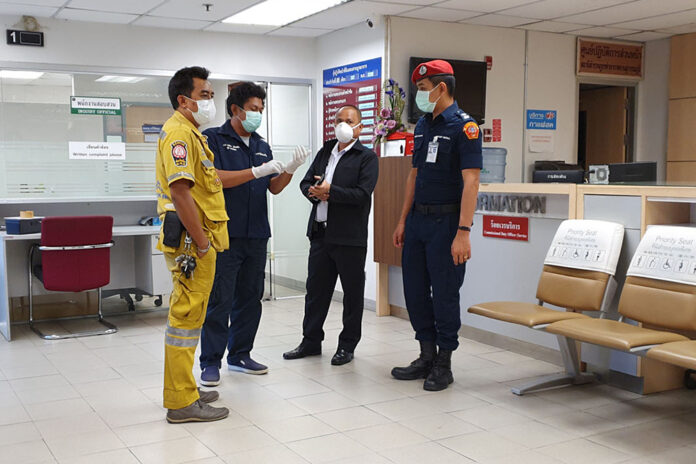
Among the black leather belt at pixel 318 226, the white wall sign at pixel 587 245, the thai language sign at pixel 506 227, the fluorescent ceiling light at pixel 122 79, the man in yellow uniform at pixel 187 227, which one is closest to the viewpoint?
the man in yellow uniform at pixel 187 227

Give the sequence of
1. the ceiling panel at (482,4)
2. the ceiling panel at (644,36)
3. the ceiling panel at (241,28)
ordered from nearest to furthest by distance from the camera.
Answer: the ceiling panel at (482,4) → the ceiling panel at (241,28) → the ceiling panel at (644,36)

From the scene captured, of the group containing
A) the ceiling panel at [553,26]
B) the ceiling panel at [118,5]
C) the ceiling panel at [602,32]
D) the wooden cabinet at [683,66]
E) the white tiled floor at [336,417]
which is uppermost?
the ceiling panel at [602,32]

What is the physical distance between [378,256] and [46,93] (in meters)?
3.00

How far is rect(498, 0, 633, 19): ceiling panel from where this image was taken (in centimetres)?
579

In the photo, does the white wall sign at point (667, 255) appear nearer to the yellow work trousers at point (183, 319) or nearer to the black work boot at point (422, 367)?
the black work boot at point (422, 367)

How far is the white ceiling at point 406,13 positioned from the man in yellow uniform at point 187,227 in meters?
2.34

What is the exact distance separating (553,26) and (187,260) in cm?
480

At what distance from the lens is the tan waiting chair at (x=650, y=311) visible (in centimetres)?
312

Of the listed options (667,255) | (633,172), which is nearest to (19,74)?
(633,172)

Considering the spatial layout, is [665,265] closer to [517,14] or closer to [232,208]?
[232,208]

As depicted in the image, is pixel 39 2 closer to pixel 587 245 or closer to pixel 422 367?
pixel 422 367

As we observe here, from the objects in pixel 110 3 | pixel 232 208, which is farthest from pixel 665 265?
pixel 110 3

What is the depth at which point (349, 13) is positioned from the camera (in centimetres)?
602

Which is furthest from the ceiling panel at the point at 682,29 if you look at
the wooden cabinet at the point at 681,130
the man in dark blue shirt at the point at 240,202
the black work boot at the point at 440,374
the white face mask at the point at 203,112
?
the white face mask at the point at 203,112
